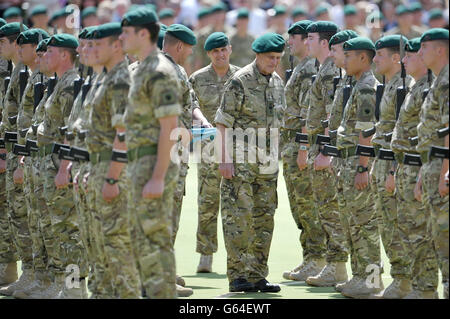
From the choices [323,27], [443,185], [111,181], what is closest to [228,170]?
[323,27]

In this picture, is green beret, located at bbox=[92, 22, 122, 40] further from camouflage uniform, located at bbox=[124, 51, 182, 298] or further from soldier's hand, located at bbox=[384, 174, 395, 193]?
soldier's hand, located at bbox=[384, 174, 395, 193]

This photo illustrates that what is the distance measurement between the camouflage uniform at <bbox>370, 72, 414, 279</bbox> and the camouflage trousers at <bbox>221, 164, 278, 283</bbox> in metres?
1.07

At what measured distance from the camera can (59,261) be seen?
365 inches

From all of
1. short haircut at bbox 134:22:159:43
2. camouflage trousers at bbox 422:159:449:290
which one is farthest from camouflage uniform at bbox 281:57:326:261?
short haircut at bbox 134:22:159:43

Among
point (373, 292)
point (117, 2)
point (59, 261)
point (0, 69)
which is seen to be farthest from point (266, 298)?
point (117, 2)

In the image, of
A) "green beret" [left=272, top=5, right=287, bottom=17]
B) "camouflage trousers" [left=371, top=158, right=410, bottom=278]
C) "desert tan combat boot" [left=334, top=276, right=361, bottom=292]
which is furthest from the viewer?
"green beret" [left=272, top=5, right=287, bottom=17]

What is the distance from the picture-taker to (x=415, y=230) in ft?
28.1

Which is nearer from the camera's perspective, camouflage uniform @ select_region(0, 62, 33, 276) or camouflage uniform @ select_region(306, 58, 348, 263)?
camouflage uniform @ select_region(0, 62, 33, 276)

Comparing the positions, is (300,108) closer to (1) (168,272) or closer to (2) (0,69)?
(2) (0,69)

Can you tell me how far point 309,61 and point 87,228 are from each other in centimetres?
382

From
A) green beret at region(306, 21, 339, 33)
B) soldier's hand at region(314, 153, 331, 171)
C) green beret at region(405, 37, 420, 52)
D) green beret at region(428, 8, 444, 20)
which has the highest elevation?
green beret at region(428, 8, 444, 20)

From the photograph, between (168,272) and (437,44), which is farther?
(437,44)

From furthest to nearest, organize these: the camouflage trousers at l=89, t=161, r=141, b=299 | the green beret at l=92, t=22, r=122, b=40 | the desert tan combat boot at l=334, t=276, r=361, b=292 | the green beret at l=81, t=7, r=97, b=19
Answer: the green beret at l=81, t=7, r=97, b=19 < the desert tan combat boot at l=334, t=276, r=361, b=292 < the green beret at l=92, t=22, r=122, b=40 < the camouflage trousers at l=89, t=161, r=141, b=299

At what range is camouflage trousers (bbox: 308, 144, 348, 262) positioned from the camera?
10.3m
